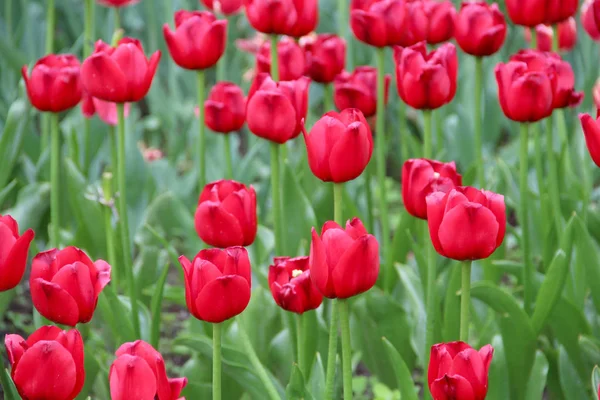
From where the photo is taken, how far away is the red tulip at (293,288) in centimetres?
126

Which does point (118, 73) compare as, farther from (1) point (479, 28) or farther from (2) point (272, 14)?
(1) point (479, 28)

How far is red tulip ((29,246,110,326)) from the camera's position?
1151 mm

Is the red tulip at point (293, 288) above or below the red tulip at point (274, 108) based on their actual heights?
below

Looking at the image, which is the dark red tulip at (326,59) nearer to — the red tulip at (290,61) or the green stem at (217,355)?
the red tulip at (290,61)

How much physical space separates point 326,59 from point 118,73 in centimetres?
60

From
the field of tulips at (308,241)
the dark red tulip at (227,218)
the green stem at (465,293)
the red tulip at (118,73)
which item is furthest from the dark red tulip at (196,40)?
the green stem at (465,293)

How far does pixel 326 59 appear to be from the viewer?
1.99 meters

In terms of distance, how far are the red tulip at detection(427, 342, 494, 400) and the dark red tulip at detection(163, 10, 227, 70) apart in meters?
0.81

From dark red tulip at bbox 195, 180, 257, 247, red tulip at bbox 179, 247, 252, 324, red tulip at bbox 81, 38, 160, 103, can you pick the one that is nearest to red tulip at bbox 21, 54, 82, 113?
red tulip at bbox 81, 38, 160, 103

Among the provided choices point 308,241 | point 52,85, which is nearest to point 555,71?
point 308,241

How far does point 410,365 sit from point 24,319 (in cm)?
100

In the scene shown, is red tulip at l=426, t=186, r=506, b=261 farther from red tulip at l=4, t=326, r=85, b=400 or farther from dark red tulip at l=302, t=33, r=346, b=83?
dark red tulip at l=302, t=33, r=346, b=83

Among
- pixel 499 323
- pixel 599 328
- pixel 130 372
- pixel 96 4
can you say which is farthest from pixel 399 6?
pixel 96 4

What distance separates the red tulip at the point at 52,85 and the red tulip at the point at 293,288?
60 cm
